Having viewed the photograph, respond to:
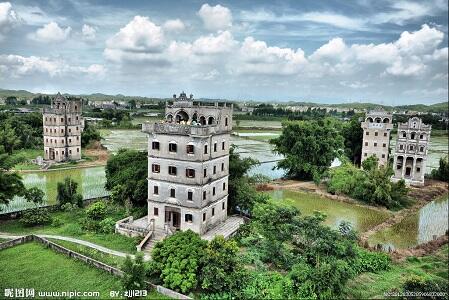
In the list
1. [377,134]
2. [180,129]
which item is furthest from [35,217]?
[377,134]

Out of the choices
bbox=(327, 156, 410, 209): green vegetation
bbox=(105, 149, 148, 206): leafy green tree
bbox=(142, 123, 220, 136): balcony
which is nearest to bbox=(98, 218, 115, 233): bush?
bbox=(105, 149, 148, 206): leafy green tree

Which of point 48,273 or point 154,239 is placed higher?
point 154,239

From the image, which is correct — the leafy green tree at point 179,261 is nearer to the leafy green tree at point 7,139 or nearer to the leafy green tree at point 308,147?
the leafy green tree at point 308,147

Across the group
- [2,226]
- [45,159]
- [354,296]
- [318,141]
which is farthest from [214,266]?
[45,159]

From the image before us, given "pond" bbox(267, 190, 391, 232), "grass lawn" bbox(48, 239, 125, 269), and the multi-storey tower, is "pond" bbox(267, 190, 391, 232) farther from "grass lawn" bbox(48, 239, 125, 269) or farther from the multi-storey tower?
"grass lawn" bbox(48, 239, 125, 269)

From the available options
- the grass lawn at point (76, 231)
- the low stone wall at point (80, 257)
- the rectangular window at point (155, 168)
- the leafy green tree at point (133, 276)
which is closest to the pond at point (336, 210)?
the rectangular window at point (155, 168)

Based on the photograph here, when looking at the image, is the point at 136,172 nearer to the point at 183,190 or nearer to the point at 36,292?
the point at 183,190

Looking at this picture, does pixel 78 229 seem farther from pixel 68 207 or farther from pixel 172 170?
pixel 172 170
